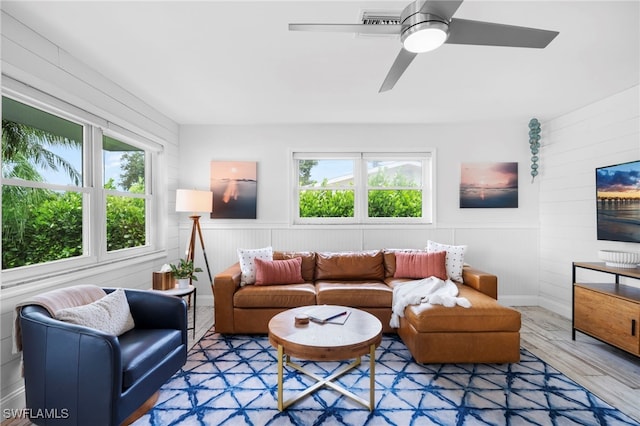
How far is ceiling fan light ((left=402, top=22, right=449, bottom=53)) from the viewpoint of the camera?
57.1 inches

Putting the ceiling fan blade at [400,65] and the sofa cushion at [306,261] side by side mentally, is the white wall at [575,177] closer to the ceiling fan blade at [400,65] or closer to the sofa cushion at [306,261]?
the ceiling fan blade at [400,65]

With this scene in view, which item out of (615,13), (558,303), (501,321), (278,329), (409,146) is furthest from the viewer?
(409,146)

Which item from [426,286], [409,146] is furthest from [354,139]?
[426,286]

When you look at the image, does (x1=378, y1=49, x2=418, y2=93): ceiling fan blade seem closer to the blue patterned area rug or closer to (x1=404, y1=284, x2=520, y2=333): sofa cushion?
(x1=404, y1=284, x2=520, y2=333): sofa cushion

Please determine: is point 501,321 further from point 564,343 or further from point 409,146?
point 409,146

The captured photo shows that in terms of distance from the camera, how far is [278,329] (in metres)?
2.13

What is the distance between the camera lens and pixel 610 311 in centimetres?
263

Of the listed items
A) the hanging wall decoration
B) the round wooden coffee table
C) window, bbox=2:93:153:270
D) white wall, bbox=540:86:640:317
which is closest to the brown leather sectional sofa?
the round wooden coffee table

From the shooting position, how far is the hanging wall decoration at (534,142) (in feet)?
13.2

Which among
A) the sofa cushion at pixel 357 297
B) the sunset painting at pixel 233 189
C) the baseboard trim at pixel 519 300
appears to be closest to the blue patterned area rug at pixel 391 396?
the sofa cushion at pixel 357 297

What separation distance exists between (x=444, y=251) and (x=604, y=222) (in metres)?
1.60

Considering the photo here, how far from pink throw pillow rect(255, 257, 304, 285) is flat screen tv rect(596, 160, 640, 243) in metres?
3.26

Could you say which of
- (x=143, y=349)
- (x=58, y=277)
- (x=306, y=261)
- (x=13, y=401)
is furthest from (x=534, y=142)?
(x=13, y=401)

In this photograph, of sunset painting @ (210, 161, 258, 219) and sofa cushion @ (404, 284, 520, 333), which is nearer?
sofa cushion @ (404, 284, 520, 333)
